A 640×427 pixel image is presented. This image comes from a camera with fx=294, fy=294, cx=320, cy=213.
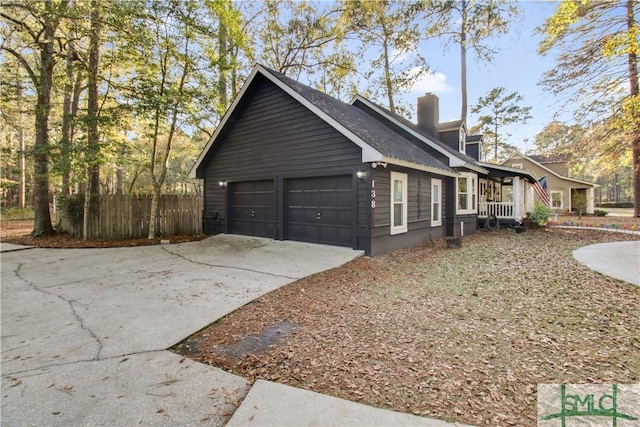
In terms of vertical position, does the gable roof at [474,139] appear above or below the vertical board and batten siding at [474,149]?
above

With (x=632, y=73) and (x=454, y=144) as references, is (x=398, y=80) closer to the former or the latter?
(x=454, y=144)

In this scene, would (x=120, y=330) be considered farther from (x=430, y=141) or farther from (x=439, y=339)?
(x=430, y=141)

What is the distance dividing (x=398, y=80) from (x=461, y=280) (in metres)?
15.9

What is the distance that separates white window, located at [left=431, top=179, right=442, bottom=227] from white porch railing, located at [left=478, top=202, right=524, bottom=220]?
4.76 metres

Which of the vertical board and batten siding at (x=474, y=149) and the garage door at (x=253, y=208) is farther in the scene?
the vertical board and batten siding at (x=474, y=149)

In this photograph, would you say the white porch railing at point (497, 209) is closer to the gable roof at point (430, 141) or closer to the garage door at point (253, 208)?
the gable roof at point (430, 141)

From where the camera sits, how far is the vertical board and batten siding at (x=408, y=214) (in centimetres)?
788

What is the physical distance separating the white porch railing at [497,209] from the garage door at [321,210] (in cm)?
1012

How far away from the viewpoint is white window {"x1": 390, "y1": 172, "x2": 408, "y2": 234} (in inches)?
341

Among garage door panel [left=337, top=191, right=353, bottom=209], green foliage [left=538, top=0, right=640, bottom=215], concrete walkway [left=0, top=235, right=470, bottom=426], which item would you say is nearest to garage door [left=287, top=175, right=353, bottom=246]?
garage door panel [left=337, top=191, right=353, bottom=209]

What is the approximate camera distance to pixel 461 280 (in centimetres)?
582

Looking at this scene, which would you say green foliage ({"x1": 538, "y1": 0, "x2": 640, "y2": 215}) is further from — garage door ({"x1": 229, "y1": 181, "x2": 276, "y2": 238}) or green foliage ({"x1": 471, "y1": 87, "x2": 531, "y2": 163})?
green foliage ({"x1": 471, "y1": 87, "x2": 531, "y2": 163})

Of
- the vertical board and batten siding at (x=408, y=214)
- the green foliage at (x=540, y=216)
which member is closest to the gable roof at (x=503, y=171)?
the green foliage at (x=540, y=216)

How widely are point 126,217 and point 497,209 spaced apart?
16477mm
